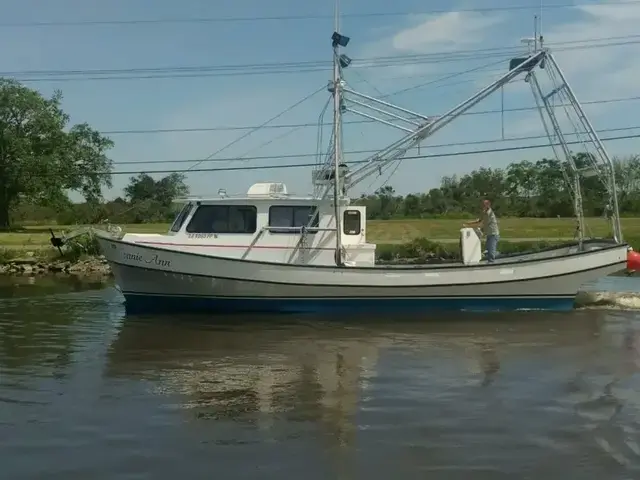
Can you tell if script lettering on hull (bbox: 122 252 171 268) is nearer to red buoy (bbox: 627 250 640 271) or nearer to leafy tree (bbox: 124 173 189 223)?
leafy tree (bbox: 124 173 189 223)

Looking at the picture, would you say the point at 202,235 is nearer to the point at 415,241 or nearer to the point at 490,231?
the point at 490,231

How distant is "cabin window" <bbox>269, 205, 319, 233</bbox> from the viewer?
17516 millimetres

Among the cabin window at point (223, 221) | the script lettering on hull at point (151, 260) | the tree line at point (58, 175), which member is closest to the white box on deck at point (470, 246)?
the cabin window at point (223, 221)

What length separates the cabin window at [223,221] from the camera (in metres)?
17.5

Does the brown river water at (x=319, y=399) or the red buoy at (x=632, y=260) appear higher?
the red buoy at (x=632, y=260)

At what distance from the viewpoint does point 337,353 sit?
1311 centimetres

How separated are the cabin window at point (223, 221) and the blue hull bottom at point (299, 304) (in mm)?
1540

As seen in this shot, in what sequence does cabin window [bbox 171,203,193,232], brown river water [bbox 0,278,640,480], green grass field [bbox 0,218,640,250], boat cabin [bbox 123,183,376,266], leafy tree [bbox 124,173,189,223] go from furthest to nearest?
1. green grass field [bbox 0,218,640,250]
2. leafy tree [bbox 124,173,189,223]
3. cabin window [bbox 171,203,193,232]
4. boat cabin [bbox 123,183,376,266]
5. brown river water [bbox 0,278,640,480]

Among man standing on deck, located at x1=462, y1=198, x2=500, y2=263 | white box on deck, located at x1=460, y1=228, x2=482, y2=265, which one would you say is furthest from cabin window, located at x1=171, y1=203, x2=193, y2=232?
man standing on deck, located at x1=462, y1=198, x2=500, y2=263

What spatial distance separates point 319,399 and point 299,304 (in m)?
7.23

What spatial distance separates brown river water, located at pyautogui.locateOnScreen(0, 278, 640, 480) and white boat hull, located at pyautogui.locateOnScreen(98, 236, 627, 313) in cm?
71

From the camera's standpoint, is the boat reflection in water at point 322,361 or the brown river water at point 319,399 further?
the boat reflection in water at point 322,361

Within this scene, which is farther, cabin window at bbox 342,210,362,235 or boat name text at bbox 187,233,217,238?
cabin window at bbox 342,210,362,235

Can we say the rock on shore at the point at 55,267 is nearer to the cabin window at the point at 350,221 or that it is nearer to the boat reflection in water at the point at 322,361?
the boat reflection in water at the point at 322,361
